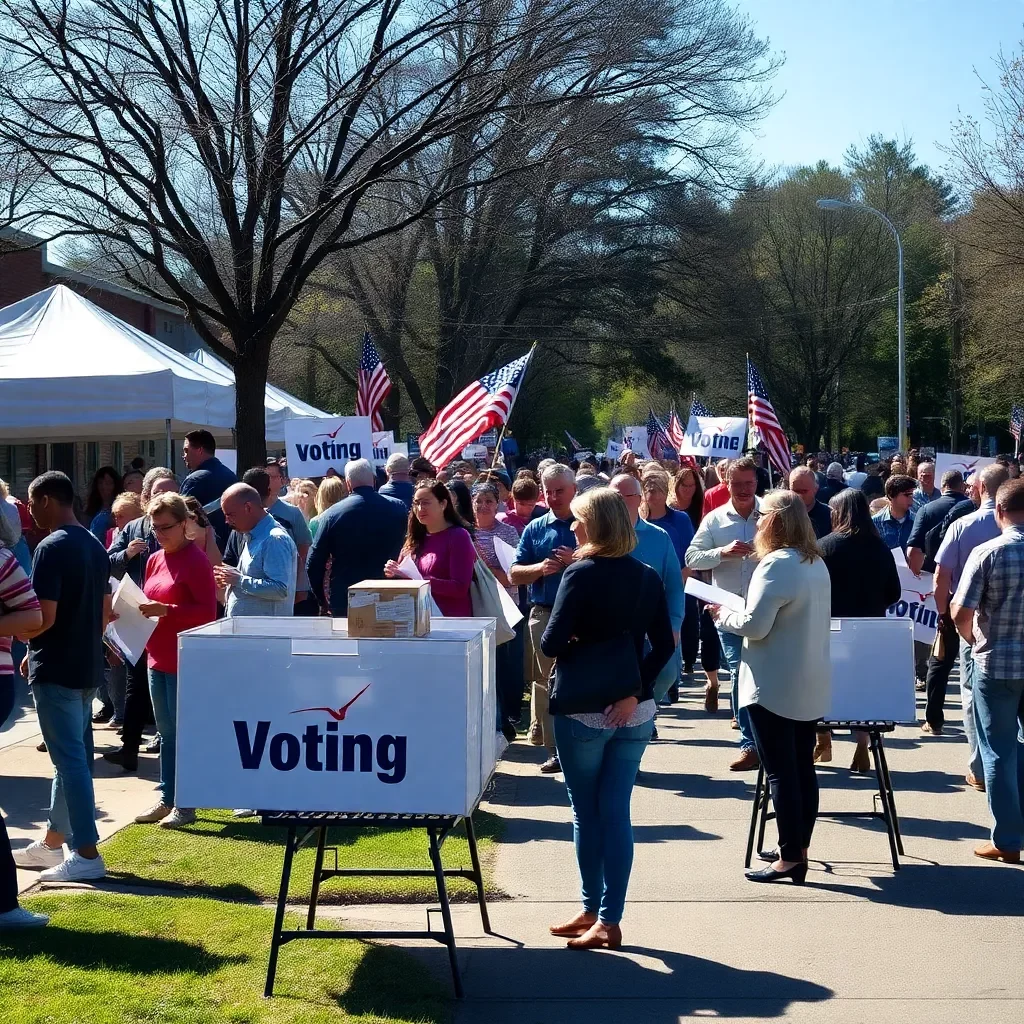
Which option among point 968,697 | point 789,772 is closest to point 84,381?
point 968,697

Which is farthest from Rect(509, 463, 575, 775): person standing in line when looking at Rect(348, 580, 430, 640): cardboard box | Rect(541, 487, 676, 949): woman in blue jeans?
Rect(348, 580, 430, 640): cardboard box

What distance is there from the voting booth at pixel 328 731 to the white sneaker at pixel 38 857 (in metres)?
2.23

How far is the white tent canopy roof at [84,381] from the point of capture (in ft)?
45.1

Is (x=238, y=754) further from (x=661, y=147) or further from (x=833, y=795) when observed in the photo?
(x=661, y=147)

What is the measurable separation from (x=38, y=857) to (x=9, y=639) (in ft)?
5.35

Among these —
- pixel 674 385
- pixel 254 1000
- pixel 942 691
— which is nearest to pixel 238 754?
pixel 254 1000

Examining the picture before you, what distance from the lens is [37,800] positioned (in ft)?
28.1

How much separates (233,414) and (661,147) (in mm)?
22639

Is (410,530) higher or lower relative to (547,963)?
higher

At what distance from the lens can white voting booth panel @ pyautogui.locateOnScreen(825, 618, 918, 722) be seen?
288 inches

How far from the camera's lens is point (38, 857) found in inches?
279

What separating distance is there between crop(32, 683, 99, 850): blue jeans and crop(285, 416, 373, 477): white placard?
890 cm

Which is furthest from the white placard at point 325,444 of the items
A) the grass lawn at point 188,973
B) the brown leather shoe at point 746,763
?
the grass lawn at point 188,973

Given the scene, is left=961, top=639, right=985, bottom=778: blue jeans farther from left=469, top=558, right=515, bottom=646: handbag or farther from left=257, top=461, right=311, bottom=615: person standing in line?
left=257, top=461, right=311, bottom=615: person standing in line
